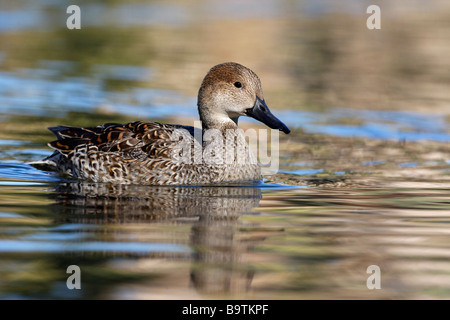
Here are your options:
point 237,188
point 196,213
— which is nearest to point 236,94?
point 237,188

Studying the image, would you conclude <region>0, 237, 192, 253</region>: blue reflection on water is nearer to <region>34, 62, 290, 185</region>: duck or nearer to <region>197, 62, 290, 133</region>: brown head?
<region>34, 62, 290, 185</region>: duck

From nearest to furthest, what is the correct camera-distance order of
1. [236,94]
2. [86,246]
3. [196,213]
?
[86,246], [196,213], [236,94]

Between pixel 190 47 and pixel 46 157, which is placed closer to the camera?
pixel 46 157

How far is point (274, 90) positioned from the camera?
18703 millimetres

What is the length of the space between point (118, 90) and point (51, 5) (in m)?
14.8

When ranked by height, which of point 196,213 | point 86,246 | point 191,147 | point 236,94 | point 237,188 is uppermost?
point 236,94

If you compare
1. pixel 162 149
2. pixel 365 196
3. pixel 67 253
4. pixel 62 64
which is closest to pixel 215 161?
pixel 162 149

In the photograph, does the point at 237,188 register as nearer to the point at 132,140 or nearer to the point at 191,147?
the point at 191,147

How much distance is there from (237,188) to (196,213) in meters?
1.77

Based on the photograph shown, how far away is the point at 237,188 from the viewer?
417 inches

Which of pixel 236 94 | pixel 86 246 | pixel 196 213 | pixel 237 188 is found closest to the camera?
pixel 86 246

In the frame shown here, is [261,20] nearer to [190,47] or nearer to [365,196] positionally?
[190,47]

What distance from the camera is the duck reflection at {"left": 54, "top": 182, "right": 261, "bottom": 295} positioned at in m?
6.82

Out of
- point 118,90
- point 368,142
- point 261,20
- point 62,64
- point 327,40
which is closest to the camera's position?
point 368,142
